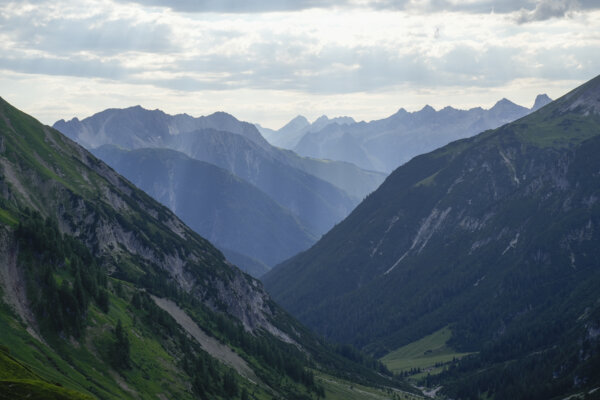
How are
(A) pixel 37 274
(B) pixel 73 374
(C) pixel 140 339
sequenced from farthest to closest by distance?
(C) pixel 140 339, (A) pixel 37 274, (B) pixel 73 374

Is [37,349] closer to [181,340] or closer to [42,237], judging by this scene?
[42,237]

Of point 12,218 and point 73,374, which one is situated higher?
point 12,218

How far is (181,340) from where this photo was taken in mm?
197625

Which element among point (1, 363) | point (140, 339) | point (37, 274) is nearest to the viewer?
point (1, 363)

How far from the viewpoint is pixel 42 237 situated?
170375 millimetres

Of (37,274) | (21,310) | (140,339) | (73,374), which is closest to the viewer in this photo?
(73,374)

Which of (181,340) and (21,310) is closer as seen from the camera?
(21,310)

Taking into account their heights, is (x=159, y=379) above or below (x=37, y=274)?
below

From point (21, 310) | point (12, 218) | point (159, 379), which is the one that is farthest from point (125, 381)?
point (12, 218)

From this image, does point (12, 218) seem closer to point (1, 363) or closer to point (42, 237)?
point (42, 237)

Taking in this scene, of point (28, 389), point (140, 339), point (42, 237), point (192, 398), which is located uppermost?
point (42, 237)

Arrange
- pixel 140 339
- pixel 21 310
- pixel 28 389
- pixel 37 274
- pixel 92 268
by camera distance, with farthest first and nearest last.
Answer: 1. pixel 92 268
2. pixel 140 339
3. pixel 37 274
4. pixel 21 310
5. pixel 28 389

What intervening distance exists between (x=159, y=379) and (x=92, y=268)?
45.1m

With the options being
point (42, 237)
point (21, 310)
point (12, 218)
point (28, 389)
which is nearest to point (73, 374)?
point (21, 310)
